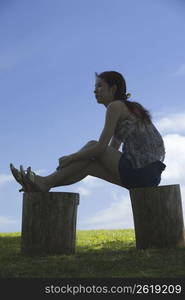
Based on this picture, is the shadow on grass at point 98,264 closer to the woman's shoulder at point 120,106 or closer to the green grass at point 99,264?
the green grass at point 99,264

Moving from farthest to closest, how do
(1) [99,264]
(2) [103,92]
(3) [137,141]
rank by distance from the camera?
1. (2) [103,92]
2. (3) [137,141]
3. (1) [99,264]

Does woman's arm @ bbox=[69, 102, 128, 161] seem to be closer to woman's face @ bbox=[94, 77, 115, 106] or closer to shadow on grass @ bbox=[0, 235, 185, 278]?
woman's face @ bbox=[94, 77, 115, 106]

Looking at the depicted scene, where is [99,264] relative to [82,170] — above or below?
below

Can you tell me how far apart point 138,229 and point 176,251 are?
756 mm

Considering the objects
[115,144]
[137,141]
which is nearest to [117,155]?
[137,141]

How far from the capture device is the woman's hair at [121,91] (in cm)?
806

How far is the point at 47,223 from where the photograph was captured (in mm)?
7762

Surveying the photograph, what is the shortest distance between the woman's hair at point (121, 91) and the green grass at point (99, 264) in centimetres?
222

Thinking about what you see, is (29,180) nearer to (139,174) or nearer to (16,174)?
(16,174)

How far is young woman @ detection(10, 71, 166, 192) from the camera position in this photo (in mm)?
7715

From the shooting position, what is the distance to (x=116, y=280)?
545 cm

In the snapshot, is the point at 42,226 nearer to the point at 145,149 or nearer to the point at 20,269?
the point at 20,269

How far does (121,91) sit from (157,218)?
221 cm

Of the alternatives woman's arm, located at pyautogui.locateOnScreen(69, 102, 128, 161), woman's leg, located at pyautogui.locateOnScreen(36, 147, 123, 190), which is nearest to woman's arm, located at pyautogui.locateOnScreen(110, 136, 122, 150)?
woman's leg, located at pyautogui.locateOnScreen(36, 147, 123, 190)
